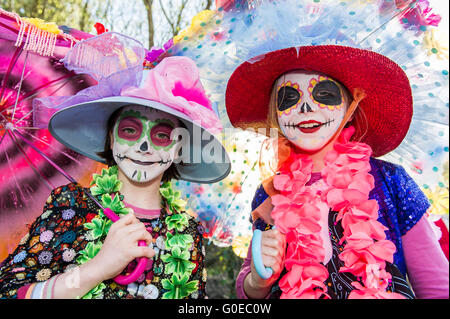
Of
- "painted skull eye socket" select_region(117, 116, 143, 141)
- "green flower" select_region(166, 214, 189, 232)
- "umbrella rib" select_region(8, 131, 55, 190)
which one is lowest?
"green flower" select_region(166, 214, 189, 232)

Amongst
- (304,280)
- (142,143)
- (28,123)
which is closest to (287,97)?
(142,143)

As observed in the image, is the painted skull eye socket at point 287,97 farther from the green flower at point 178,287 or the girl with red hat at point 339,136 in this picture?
the green flower at point 178,287

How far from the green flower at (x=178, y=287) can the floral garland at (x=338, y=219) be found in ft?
1.32

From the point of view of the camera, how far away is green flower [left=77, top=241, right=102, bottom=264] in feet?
5.32

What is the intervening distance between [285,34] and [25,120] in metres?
1.31

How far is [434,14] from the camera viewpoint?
1.72 meters

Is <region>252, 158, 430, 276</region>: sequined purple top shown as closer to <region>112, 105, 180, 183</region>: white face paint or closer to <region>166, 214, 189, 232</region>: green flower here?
<region>166, 214, 189, 232</region>: green flower

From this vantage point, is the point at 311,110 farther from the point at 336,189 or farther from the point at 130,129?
the point at 130,129

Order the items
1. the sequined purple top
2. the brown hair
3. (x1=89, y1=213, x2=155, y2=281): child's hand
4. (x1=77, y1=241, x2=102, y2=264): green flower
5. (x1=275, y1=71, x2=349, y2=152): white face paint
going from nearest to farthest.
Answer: (x1=89, y1=213, x2=155, y2=281): child's hand < (x1=77, y1=241, x2=102, y2=264): green flower < the sequined purple top < (x1=275, y1=71, x2=349, y2=152): white face paint < the brown hair

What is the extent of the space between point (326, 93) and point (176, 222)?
3.09 ft

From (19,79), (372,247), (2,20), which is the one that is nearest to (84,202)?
(19,79)

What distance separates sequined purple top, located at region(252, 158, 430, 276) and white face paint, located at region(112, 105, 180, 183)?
98 centimetres

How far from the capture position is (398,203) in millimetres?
1802

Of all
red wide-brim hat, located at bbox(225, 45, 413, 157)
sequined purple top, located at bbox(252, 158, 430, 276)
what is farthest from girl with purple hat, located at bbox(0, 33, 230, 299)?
sequined purple top, located at bbox(252, 158, 430, 276)
